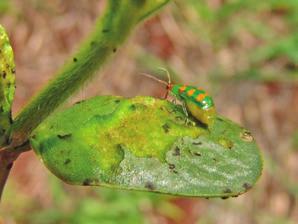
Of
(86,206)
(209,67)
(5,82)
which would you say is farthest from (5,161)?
(209,67)

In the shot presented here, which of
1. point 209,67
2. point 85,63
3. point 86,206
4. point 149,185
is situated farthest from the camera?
point 209,67

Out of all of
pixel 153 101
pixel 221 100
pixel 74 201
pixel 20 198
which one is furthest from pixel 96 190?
pixel 153 101

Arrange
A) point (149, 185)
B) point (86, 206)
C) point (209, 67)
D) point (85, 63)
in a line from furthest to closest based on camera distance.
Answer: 1. point (209, 67)
2. point (86, 206)
3. point (85, 63)
4. point (149, 185)

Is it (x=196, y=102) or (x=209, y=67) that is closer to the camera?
(x=196, y=102)

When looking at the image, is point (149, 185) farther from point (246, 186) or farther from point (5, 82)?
point (5, 82)

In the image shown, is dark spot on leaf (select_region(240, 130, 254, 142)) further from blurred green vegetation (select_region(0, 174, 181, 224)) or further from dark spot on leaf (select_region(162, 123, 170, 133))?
blurred green vegetation (select_region(0, 174, 181, 224))

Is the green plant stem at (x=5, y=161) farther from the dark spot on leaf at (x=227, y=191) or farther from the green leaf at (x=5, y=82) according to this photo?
the dark spot on leaf at (x=227, y=191)

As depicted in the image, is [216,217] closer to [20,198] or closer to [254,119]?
[254,119]
